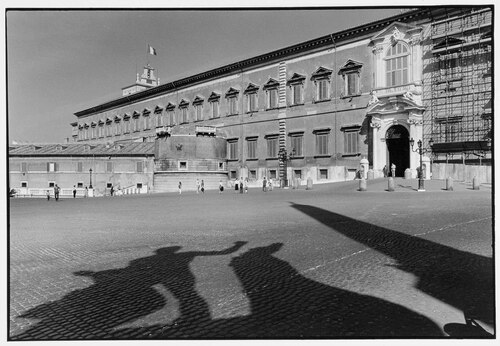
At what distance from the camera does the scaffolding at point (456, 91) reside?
80.6 feet

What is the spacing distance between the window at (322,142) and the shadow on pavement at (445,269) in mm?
24678

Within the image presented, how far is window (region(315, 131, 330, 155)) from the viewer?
3344cm

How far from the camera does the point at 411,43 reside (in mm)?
28344

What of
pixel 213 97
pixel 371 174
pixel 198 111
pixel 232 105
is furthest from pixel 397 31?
pixel 198 111

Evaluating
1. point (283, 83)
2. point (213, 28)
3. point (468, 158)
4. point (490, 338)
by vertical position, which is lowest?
point (490, 338)

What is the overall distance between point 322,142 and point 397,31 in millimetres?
9787

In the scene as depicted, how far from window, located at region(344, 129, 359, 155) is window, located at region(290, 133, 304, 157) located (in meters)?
4.24

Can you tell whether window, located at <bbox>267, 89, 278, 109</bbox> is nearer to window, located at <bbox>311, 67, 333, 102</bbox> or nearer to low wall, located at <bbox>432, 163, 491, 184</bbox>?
window, located at <bbox>311, 67, 333, 102</bbox>

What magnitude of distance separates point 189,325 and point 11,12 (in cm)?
430

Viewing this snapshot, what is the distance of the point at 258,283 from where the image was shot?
5.27m

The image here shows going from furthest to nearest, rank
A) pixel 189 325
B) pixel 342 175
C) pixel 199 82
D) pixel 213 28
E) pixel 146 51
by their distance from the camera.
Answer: pixel 199 82 < pixel 342 175 < pixel 146 51 < pixel 213 28 < pixel 189 325

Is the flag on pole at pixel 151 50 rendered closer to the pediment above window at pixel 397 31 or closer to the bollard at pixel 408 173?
the bollard at pixel 408 173
